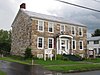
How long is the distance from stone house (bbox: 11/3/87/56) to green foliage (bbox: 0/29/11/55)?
24.7 ft

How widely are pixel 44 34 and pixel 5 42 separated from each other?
63.1ft

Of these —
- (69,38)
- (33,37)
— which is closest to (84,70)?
(33,37)

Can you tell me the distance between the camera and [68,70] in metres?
20.3

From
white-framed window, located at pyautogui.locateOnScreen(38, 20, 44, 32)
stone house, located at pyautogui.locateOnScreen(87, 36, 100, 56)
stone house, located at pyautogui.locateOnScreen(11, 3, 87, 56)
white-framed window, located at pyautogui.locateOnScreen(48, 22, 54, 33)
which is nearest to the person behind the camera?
stone house, located at pyautogui.locateOnScreen(11, 3, 87, 56)

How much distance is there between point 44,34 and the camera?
35.7m

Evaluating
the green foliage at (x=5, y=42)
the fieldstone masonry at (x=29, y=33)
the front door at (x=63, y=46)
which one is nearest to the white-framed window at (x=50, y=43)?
the fieldstone masonry at (x=29, y=33)

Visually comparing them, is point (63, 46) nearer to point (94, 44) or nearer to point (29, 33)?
point (29, 33)

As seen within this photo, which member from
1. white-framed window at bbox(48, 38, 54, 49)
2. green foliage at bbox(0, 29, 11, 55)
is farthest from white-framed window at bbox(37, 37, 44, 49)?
green foliage at bbox(0, 29, 11, 55)

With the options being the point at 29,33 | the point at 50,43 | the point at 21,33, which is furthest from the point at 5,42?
the point at 50,43

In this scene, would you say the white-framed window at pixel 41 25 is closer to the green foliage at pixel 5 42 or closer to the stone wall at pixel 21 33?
the stone wall at pixel 21 33

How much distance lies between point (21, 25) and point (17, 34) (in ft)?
8.31

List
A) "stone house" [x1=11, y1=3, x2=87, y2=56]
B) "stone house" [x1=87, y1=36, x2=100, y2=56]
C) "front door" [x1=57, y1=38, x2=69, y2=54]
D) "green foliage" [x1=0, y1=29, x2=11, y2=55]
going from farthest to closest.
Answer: "stone house" [x1=87, y1=36, x2=100, y2=56] → "green foliage" [x1=0, y1=29, x2=11, y2=55] → "front door" [x1=57, y1=38, x2=69, y2=54] → "stone house" [x1=11, y1=3, x2=87, y2=56]

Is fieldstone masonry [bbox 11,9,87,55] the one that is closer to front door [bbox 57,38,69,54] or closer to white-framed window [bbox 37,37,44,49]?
white-framed window [bbox 37,37,44,49]

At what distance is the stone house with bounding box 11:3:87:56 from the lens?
3475 cm
